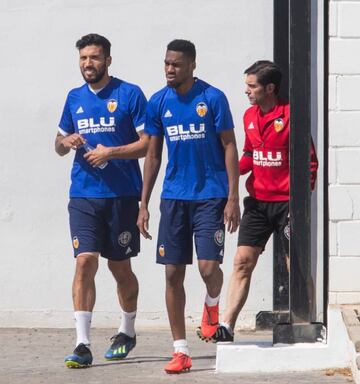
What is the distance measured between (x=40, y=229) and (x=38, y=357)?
182cm

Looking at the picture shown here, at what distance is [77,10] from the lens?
10781 mm

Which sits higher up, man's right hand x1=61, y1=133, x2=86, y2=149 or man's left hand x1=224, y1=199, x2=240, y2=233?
man's right hand x1=61, y1=133, x2=86, y2=149

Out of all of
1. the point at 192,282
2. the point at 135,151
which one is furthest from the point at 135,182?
the point at 192,282

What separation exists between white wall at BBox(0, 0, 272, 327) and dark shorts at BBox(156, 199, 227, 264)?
2.11 m

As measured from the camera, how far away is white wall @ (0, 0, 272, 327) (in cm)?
1058

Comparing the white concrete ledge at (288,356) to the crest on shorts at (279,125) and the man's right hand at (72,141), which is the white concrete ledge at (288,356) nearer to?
the crest on shorts at (279,125)

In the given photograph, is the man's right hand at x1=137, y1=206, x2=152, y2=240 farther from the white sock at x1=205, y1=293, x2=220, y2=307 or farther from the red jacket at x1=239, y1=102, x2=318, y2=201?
the red jacket at x1=239, y1=102, x2=318, y2=201

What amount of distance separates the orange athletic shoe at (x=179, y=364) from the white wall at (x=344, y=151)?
1.34 metres

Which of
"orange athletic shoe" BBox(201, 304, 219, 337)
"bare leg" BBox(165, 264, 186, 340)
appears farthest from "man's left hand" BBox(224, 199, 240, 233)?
"orange athletic shoe" BBox(201, 304, 219, 337)

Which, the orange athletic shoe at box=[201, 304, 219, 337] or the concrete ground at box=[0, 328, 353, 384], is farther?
the orange athletic shoe at box=[201, 304, 219, 337]

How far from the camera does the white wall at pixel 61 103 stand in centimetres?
1058

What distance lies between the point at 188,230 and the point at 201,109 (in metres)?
0.76

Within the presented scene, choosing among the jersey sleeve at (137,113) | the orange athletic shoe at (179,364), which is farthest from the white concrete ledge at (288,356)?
the jersey sleeve at (137,113)

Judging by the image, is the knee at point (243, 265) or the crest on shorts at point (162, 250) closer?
the crest on shorts at point (162, 250)
